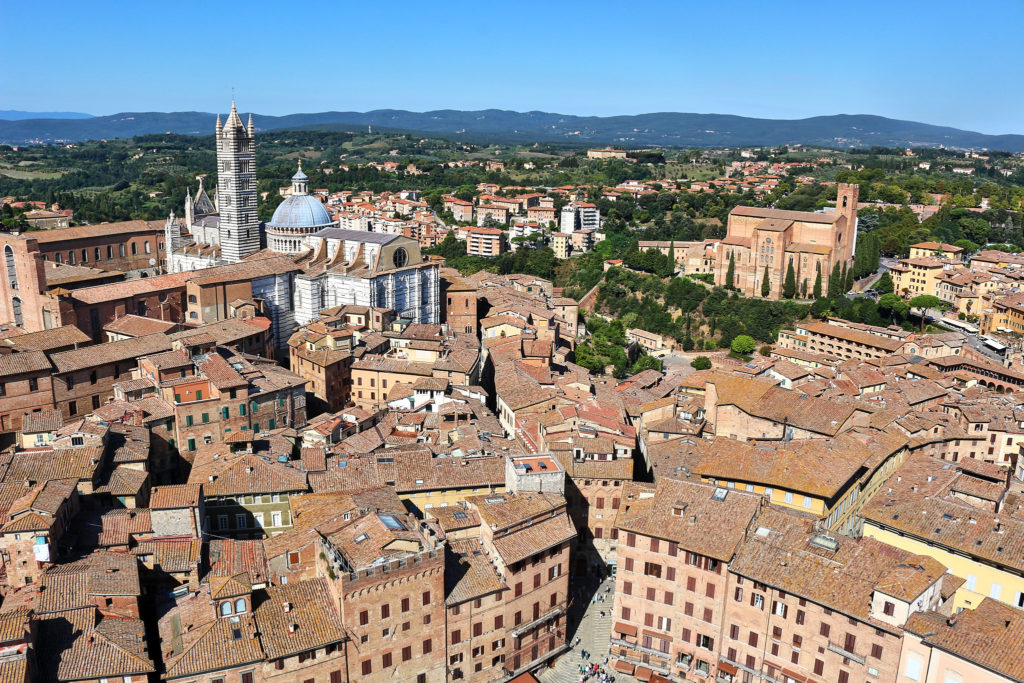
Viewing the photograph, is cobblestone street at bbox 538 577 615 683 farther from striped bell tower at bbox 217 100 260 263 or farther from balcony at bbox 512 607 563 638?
striped bell tower at bbox 217 100 260 263

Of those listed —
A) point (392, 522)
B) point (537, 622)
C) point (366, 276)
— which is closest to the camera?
point (392, 522)

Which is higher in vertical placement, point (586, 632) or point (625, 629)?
point (625, 629)

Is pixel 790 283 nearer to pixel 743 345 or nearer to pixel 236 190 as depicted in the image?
A: pixel 743 345

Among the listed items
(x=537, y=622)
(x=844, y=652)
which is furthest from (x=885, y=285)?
(x=537, y=622)

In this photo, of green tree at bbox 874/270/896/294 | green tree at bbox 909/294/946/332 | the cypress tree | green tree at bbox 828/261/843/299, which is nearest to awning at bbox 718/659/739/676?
green tree at bbox 909/294/946/332

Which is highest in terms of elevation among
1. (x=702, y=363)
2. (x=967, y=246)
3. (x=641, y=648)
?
(x=967, y=246)

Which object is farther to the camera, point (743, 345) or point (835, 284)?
point (835, 284)
